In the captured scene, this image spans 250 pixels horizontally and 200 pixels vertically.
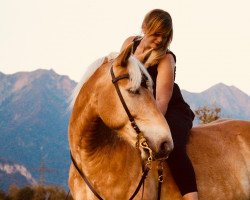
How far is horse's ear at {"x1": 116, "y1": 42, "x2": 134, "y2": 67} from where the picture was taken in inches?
169

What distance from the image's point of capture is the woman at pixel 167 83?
198 inches

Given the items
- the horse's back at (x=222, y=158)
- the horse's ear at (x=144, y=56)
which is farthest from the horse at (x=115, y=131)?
the horse's back at (x=222, y=158)

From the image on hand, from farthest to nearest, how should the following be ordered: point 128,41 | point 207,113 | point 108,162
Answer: point 207,113 < point 128,41 < point 108,162

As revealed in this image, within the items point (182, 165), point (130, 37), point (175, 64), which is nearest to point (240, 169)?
point (182, 165)

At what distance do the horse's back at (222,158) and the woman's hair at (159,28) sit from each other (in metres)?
1.74

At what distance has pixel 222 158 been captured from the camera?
6430 millimetres

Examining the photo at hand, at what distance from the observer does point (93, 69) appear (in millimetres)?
5211

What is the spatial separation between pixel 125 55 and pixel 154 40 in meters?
0.94

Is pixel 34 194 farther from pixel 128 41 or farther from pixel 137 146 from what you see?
pixel 137 146

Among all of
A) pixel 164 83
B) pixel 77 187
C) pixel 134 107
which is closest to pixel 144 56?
pixel 164 83

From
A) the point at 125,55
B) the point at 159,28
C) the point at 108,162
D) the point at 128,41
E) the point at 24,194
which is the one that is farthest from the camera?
the point at 24,194

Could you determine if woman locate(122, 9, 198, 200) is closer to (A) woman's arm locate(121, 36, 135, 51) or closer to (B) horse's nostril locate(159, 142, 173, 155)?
(A) woman's arm locate(121, 36, 135, 51)

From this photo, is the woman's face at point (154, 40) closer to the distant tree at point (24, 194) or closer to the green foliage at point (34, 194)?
the green foliage at point (34, 194)

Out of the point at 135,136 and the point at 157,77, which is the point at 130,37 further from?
the point at 135,136
